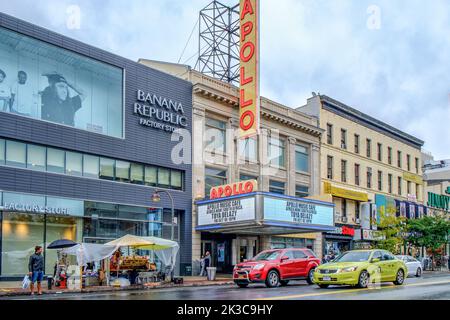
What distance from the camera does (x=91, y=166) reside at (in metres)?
31.2

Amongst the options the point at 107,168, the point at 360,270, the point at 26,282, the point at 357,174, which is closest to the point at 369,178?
the point at 357,174

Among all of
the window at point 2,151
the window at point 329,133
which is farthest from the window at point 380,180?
the window at point 2,151

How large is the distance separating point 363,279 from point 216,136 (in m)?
20.0

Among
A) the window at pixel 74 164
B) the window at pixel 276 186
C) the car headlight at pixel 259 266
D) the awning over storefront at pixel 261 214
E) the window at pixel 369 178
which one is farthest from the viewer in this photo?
the window at pixel 369 178

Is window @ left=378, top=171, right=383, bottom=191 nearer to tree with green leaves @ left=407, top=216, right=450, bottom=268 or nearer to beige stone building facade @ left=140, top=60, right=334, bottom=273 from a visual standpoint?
tree with green leaves @ left=407, top=216, right=450, bottom=268

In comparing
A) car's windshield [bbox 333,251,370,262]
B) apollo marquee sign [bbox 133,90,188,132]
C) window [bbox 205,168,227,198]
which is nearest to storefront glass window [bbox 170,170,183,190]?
window [bbox 205,168,227,198]

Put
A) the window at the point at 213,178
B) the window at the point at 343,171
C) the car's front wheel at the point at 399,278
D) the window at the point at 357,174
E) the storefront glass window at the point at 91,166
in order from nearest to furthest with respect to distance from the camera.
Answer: the car's front wheel at the point at 399,278 < the storefront glass window at the point at 91,166 < the window at the point at 213,178 < the window at the point at 343,171 < the window at the point at 357,174

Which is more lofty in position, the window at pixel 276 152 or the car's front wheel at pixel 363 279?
the window at pixel 276 152

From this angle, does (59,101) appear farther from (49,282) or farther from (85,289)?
(85,289)

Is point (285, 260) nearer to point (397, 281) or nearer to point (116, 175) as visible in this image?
point (397, 281)

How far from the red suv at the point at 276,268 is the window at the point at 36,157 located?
1148 cm

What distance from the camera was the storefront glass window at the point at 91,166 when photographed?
3092cm

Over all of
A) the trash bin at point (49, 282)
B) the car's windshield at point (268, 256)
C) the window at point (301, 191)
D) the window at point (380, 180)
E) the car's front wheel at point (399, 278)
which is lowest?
the trash bin at point (49, 282)

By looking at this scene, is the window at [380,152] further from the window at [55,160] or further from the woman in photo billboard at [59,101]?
the window at [55,160]
